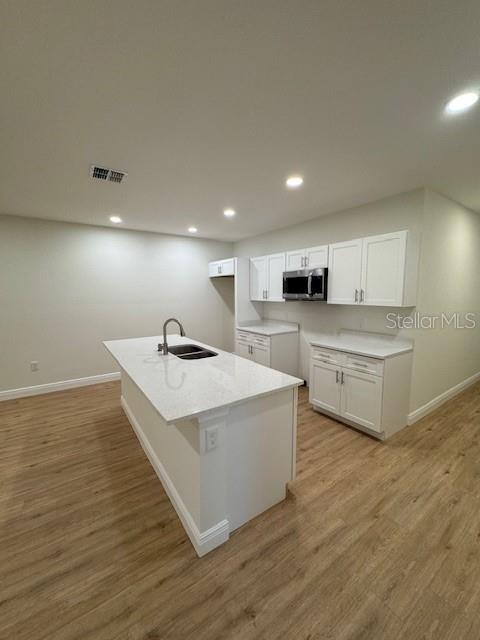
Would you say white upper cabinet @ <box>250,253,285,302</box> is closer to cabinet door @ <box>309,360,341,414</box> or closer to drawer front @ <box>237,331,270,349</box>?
drawer front @ <box>237,331,270,349</box>

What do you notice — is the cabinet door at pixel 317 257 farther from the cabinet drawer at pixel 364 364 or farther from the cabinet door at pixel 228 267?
the cabinet door at pixel 228 267

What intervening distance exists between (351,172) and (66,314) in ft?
14.2

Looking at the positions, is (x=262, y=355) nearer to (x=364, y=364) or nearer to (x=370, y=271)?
(x=364, y=364)

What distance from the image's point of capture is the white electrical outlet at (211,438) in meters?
1.43

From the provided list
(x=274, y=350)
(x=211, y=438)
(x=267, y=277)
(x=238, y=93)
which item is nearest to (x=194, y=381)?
(x=211, y=438)

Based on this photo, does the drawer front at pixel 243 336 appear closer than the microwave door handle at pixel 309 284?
No

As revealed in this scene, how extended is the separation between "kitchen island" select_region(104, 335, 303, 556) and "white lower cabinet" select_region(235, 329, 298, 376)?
183 centimetres

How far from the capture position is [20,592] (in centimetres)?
133

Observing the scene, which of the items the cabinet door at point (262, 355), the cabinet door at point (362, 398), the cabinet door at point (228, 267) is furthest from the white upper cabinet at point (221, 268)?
the cabinet door at point (362, 398)

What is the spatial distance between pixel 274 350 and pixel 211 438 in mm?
2594

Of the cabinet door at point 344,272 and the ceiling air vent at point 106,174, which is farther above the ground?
the ceiling air vent at point 106,174

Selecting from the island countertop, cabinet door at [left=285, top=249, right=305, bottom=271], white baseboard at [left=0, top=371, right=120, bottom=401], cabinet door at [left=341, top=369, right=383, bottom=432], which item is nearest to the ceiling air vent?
the island countertop

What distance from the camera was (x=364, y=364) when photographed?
266 centimetres

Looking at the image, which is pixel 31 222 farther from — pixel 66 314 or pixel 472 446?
pixel 472 446
